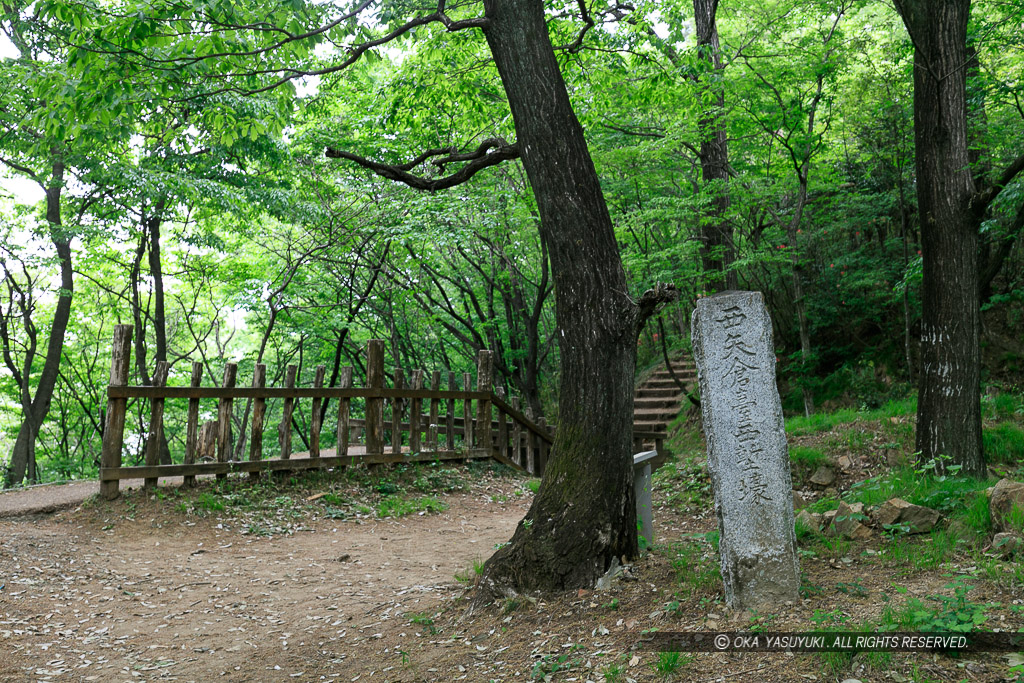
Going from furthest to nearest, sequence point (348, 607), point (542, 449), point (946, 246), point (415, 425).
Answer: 1. point (542, 449)
2. point (415, 425)
3. point (946, 246)
4. point (348, 607)

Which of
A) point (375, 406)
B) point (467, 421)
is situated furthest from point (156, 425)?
point (467, 421)

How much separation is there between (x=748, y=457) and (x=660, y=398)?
11892 mm

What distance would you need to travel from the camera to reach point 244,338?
2234 cm

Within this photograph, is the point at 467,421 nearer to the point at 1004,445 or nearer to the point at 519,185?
the point at 519,185

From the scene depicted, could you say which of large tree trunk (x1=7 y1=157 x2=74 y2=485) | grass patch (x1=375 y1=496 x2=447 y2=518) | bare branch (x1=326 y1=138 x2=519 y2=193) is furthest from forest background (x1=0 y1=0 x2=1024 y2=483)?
grass patch (x1=375 y1=496 x2=447 y2=518)

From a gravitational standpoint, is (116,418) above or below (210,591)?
above

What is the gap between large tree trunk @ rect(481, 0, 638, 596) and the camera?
172 inches

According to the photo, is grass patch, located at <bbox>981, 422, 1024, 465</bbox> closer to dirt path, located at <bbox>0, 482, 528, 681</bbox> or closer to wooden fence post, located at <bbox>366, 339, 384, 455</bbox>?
dirt path, located at <bbox>0, 482, 528, 681</bbox>

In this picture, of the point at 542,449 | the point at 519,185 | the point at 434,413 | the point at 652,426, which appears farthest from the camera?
the point at 652,426

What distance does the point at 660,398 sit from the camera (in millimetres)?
15297

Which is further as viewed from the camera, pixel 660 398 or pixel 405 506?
pixel 660 398

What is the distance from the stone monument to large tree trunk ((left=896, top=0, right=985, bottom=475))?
336 cm

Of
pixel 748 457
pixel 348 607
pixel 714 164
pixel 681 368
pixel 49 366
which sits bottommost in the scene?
pixel 348 607

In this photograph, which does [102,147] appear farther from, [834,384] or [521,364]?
[834,384]
